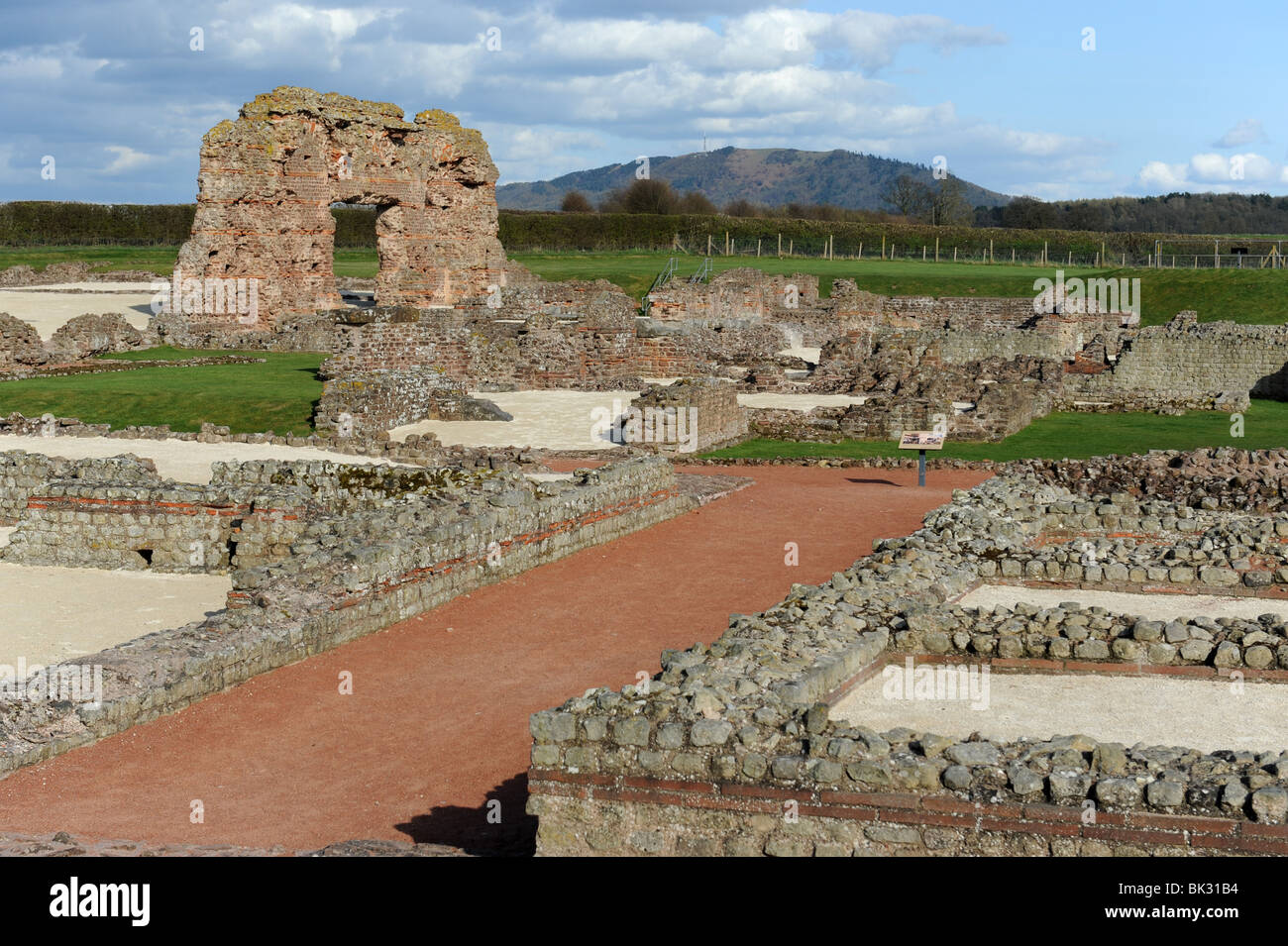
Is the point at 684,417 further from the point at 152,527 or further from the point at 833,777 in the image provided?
the point at 833,777

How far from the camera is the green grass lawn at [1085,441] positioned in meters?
21.8

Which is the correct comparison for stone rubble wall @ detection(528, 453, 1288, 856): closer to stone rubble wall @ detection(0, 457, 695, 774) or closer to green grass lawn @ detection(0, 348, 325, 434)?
stone rubble wall @ detection(0, 457, 695, 774)

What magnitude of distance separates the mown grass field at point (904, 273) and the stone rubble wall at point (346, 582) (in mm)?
30079

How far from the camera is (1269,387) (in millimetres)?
32125

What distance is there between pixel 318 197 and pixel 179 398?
557 inches

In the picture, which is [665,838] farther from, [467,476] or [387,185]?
[387,185]

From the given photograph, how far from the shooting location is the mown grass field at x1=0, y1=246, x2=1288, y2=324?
4106cm

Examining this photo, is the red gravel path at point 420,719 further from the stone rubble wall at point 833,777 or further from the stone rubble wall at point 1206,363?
the stone rubble wall at point 1206,363

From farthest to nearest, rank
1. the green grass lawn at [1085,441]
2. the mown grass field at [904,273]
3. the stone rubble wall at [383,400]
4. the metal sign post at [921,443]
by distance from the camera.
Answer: the mown grass field at [904,273] < the stone rubble wall at [383,400] < the green grass lawn at [1085,441] < the metal sign post at [921,443]

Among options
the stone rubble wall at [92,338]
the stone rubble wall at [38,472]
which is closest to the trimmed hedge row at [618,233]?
the stone rubble wall at [92,338]

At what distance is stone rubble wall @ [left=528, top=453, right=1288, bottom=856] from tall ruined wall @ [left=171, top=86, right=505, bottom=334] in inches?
1179

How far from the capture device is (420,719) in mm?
9570

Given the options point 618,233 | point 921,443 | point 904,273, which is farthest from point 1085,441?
point 618,233

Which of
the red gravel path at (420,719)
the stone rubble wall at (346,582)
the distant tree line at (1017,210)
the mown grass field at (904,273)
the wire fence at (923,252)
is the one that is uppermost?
the distant tree line at (1017,210)
